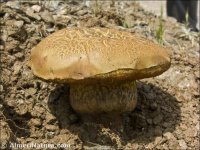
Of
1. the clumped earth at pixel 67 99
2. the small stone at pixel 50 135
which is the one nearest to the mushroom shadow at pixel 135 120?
the clumped earth at pixel 67 99

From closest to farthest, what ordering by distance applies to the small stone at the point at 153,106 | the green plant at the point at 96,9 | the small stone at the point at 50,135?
the small stone at the point at 50,135 → the small stone at the point at 153,106 → the green plant at the point at 96,9

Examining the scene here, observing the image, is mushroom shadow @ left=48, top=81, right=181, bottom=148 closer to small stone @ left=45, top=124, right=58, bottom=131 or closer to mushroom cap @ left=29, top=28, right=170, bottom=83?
small stone @ left=45, top=124, right=58, bottom=131

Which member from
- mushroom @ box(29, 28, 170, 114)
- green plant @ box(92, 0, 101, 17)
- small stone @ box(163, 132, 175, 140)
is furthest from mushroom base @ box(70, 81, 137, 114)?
green plant @ box(92, 0, 101, 17)

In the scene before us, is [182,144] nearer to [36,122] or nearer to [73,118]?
[73,118]

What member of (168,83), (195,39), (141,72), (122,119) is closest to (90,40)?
(141,72)

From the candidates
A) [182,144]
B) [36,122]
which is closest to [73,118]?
[36,122]

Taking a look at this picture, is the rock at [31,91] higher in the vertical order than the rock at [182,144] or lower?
higher

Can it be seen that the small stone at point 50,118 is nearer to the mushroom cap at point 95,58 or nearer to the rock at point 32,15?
the mushroom cap at point 95,58

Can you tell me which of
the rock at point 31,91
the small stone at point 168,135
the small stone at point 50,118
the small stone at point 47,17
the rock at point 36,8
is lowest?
the small stone at point 168,135
